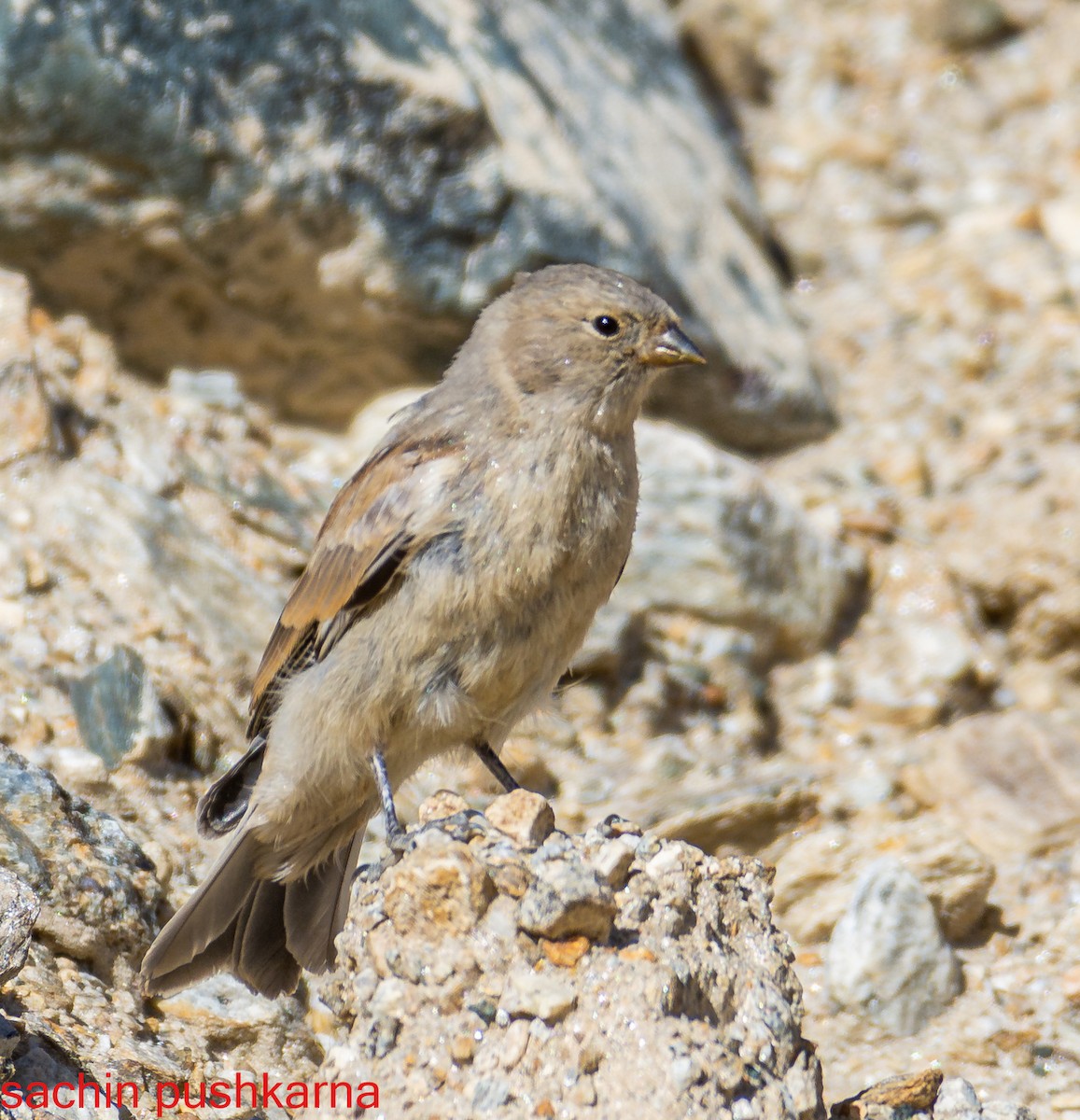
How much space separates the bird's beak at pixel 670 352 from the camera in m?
4.65

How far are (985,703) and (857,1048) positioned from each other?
2.24 metres

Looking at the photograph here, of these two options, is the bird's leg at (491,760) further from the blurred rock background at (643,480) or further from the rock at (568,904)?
the rock at (568,904)

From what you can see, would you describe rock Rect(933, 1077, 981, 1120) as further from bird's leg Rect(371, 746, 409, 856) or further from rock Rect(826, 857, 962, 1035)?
bird's leg Rect(371, 746, 409, 856)

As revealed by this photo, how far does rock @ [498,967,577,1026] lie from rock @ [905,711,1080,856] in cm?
267

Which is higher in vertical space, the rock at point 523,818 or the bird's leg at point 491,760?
the rock at point 523,818

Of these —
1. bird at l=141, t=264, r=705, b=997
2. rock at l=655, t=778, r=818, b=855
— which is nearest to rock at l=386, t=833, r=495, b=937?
bird at l=141, t=264, r=705, b=997

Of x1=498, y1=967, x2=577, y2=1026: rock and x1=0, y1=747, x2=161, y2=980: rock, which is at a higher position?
x1=498, y1=967, x2=577, y2=1026: rock

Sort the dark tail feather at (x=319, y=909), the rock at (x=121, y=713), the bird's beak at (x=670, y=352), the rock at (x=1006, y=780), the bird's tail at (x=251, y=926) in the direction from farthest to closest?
the rock at (x=1006, y=780) → the rock at (x=121, y=713) → the bird's beak at (x=670, y=352) → the dark tail feather at (x=319, y=909) → the bird's tail at (x=251, y=926)

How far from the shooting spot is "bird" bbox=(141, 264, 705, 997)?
4.21 meters

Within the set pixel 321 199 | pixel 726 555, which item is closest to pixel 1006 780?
pixel 726 555

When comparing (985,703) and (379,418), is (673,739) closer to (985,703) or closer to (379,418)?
(985,703)

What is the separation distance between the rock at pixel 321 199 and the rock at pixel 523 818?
10.9ft

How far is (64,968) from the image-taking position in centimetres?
395

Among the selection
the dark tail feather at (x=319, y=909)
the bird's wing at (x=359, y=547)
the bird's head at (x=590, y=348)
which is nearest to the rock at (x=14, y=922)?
the dark tail feather at (x=319, y=909)
